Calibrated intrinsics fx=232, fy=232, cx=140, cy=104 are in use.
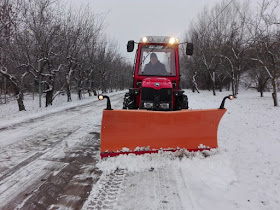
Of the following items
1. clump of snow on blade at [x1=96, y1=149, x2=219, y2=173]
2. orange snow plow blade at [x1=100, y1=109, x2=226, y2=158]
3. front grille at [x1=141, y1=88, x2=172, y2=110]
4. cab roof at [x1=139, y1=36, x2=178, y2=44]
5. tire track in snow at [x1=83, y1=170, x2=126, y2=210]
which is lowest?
tire track in snow at [x1=83, y1=170, x2=126, y2=210]

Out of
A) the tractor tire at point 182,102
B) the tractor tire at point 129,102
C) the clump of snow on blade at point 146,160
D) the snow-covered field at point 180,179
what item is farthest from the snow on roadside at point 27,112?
the tractor tire at point 182,102

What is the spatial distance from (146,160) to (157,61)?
2.85 metres

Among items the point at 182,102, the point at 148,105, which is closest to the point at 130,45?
the point at 148,105

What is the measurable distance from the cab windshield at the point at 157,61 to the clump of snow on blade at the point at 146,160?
2404mm

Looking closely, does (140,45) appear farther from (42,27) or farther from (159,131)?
(42,27)

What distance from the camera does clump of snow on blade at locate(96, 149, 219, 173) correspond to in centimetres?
363

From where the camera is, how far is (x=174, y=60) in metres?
5.82

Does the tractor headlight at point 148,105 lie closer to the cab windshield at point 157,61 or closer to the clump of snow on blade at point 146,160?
the cab windshield at point 157,61

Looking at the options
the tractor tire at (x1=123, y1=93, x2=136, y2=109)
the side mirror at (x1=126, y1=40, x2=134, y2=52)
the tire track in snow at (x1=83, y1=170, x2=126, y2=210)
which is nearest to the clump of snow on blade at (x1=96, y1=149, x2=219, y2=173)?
the tire track in snow at (x1=83, y1=170, x2=126, y2=210)

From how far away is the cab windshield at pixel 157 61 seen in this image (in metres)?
5.79

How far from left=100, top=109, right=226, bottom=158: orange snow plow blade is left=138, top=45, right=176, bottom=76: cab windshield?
2.07 meters

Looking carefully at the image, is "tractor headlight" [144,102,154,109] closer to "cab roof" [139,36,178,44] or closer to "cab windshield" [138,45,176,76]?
"cab windshield" [138,45,176,76]

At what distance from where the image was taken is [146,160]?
3803 mm

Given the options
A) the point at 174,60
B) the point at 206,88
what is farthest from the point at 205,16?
the point at 174,60
